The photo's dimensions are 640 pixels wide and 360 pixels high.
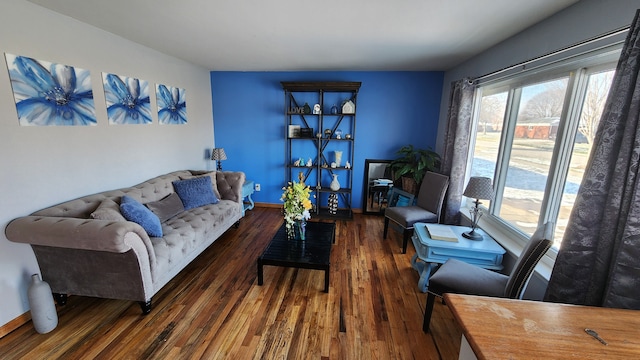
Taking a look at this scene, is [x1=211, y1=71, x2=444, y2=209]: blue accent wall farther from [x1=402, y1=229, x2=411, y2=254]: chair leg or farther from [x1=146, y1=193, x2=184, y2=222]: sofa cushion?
[x1=146, y1=193, x2=184, y2=222]: sofa cushion

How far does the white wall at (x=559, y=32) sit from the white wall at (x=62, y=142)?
3721 mm

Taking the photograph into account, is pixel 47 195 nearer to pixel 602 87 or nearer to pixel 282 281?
pixel 282 281

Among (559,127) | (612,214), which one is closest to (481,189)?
(559,127)

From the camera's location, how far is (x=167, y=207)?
2.72 meters

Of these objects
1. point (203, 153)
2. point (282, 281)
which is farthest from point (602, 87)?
point (203, 153)

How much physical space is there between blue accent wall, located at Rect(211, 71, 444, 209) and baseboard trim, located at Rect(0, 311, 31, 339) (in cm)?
299

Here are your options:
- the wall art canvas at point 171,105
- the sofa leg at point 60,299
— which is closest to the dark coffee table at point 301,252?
the sofa leg at point 60,299

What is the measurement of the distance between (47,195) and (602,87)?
13.1ft

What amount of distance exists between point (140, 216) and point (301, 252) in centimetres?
145

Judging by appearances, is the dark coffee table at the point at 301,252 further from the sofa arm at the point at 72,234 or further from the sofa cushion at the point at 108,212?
the sofa cushion at the point at 108,212

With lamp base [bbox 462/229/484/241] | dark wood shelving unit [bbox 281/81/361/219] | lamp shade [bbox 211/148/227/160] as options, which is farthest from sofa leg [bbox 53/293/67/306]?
lamp base [bbox 462/229/484/241]

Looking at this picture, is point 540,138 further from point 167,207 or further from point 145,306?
point 167,207

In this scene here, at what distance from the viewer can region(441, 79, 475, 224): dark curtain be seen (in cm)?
292

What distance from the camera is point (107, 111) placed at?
97.7 inches
